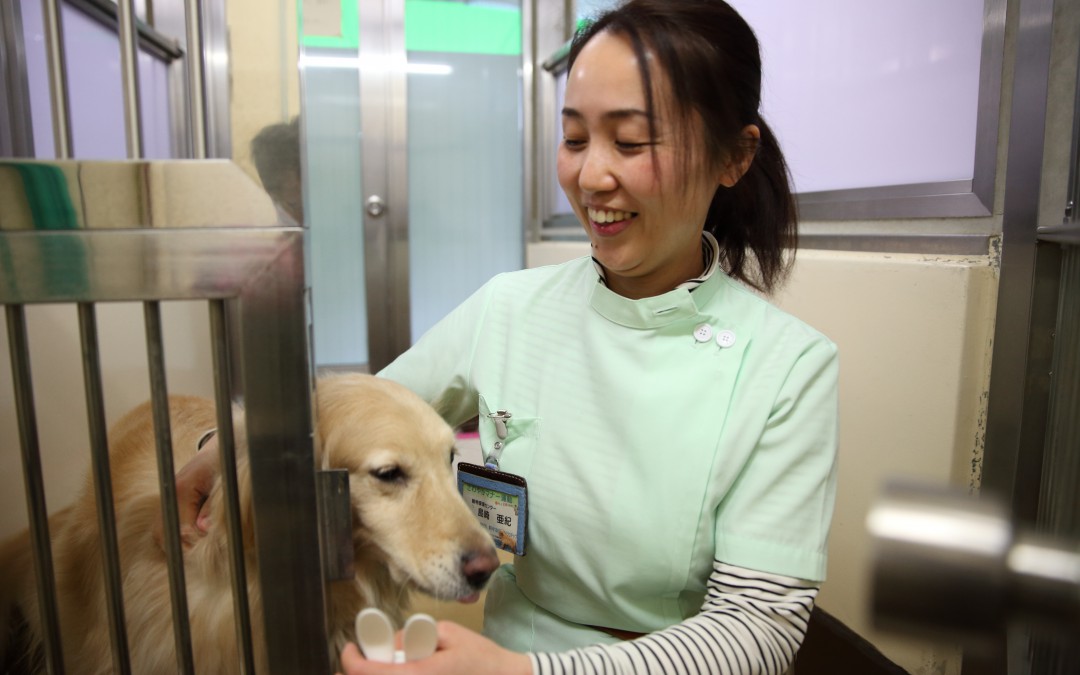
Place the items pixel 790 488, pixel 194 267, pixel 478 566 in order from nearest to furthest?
1. pixel 194 267
2. pixel 790 488
3. pixel 478 566

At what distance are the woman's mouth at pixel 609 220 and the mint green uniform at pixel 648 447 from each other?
0.28ft

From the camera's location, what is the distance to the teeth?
2.25 ft

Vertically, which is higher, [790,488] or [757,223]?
[757,223]

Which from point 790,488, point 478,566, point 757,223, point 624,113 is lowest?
point 478,566

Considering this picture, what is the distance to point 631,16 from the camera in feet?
2.19

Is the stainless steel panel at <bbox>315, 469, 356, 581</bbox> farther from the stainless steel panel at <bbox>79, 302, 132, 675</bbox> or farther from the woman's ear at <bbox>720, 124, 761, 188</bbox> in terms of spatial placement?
the woman's ear at <bbox>720, 124, 761, 188</bbox>

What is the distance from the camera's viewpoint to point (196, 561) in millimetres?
560

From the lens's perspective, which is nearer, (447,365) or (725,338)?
(725,338)

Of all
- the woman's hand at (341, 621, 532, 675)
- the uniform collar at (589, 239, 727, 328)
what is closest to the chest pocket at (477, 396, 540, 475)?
the uniform collar at (589, 239, 727, 328)

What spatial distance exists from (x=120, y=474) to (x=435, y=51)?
54 cm

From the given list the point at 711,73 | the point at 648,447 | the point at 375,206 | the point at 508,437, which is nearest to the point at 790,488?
the point at 648,447

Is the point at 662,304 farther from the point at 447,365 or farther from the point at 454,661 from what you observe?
the point at 454,661

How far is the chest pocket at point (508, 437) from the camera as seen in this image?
74 centimetres

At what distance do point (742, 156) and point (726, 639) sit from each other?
495 millimetres
